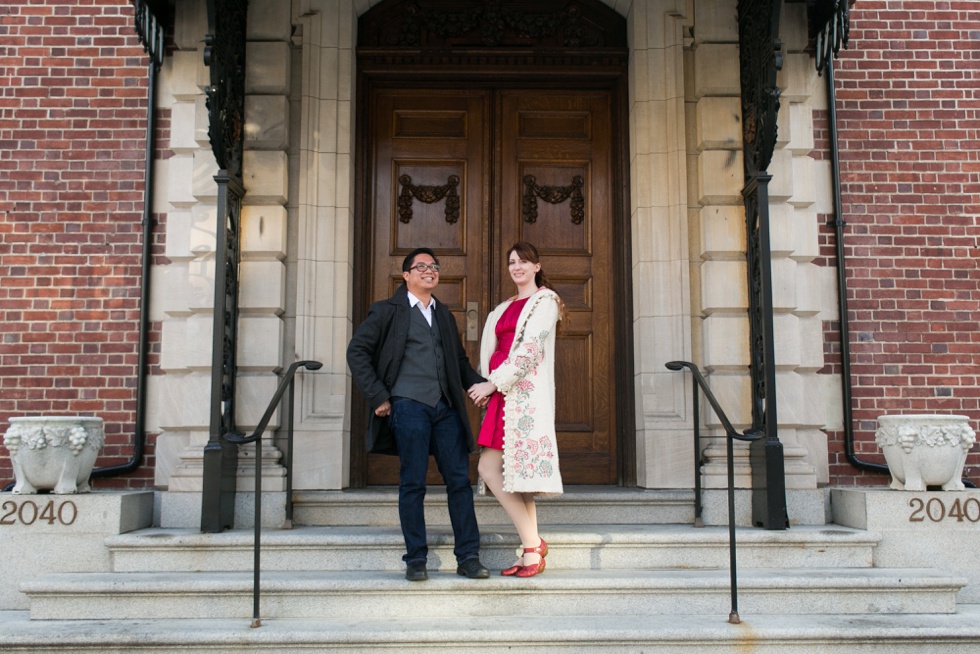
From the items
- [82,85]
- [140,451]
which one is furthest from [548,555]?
[82,85]

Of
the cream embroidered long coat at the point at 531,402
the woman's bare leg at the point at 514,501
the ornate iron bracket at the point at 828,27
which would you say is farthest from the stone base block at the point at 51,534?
the ornate iron bracket at the point at 828,27

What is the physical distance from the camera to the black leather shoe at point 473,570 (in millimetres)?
4785

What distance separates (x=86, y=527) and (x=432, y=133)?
3.60 meters

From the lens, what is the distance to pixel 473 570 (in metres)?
4.80

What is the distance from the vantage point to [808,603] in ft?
Answer: 15.8

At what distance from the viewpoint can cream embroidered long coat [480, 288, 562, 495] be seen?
4.86m

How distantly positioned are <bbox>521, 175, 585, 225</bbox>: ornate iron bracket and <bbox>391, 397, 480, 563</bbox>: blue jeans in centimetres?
234

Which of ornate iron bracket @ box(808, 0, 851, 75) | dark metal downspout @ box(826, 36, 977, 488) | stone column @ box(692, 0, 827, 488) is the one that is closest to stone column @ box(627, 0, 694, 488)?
stone column @ box(692, 0, 827, 488)

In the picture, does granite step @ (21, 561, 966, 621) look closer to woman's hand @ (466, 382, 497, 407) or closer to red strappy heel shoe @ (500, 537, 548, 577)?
red strappy heel shoe @ (500, 537, 548, 577)

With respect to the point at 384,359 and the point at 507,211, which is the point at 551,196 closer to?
the point at 507,211

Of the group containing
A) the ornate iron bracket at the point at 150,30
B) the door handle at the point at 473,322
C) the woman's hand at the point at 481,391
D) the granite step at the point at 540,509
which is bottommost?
the granite step at the point at 540,509

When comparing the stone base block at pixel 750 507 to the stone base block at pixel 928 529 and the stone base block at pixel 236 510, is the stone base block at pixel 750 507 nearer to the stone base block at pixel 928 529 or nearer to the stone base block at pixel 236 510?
the stone base block at pixel 928 529

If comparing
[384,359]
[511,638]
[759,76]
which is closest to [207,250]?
[384,359]

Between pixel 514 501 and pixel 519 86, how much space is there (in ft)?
11.3
